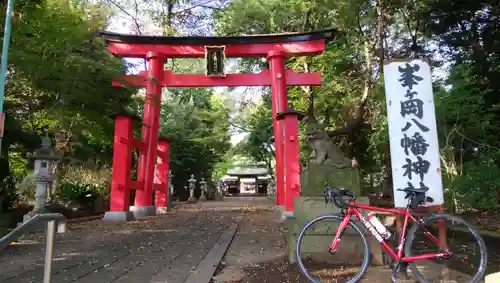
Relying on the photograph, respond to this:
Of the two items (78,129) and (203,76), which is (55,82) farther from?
(203,76)

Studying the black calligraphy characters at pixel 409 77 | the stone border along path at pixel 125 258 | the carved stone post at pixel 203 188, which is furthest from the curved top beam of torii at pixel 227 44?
the carved stone post at pixel 203 188

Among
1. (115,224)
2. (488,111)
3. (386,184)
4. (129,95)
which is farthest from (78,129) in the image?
(386,184)

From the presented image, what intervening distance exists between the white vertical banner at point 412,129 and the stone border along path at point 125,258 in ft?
7.98

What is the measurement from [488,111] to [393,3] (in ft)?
14.5

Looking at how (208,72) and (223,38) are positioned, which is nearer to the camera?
(223,38)

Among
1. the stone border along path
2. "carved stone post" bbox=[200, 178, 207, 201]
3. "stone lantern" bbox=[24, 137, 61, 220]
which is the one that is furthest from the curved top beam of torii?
"carved stone post" bbox=[200, 178, 207, 201]

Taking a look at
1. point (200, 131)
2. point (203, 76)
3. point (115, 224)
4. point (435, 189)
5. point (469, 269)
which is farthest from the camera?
point (200, 131)

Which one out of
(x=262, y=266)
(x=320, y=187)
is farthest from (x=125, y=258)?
(x=320, y=187)

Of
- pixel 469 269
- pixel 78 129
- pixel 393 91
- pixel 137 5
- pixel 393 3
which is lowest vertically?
pixel 469 269

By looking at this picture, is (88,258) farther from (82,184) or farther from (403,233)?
(82,184)

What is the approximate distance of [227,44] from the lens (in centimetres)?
1337

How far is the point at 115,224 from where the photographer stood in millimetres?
10359

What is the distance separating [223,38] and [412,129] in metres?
9.73

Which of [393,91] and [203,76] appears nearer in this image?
[393,91]
